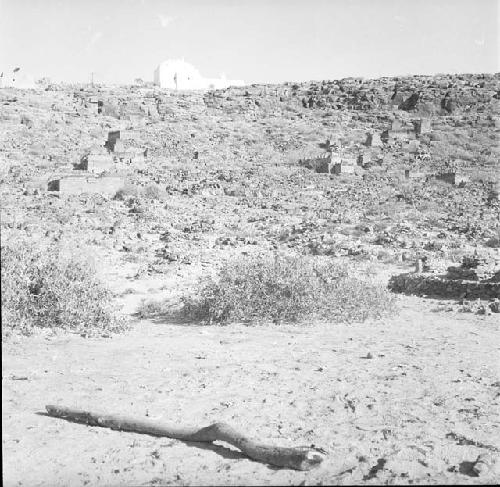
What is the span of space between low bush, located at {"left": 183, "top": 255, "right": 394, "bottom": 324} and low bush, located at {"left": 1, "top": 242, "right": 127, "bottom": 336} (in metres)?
1.22

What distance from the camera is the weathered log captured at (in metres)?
3.47

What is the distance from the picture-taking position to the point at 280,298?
7727 millimetres

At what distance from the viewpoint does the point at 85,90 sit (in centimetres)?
4338

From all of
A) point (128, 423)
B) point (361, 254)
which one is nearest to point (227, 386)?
point (128, 423)

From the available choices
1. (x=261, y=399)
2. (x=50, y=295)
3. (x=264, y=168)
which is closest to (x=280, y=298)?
(x=50, y=295)

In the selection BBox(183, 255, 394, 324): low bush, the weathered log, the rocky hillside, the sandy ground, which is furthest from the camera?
the rocky hillside

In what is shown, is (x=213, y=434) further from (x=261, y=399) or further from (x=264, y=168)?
(x=264, y=168)

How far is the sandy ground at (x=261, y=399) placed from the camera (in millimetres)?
3590

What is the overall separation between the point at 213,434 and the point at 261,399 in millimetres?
1002

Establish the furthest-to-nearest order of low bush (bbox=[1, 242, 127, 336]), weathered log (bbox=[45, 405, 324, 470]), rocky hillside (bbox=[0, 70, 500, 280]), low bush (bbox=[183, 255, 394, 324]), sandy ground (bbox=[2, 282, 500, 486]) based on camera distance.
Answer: rocky hillside (bbox=[0, 70, 500, 280]) → low bush (bbox=[183, 255, 394, 324]) → low bush (bbox=[1, 242, 127, 336]) → sandy ground (bbox=[2, 282, 500, 486]) → weathered log (bbox=[45, 405, 324, 470])

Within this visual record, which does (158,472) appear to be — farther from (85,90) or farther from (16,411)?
(85,90)

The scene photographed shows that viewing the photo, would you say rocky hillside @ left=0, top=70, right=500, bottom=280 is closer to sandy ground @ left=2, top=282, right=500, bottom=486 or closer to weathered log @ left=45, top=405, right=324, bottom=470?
sandy ground @ left=2, top=282, right=500, bottom=486

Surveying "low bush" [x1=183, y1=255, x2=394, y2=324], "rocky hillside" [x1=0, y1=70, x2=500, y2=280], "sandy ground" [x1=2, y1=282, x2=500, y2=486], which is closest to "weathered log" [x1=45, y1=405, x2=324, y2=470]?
"sandy ground" [x1=2, y1=282, x2=500, y2=486]

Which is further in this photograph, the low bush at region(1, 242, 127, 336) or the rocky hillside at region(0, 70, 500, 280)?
the rocky hillside at region(0, 70, 500, 280)
